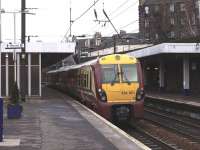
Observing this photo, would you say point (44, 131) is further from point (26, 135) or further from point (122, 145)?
point (122, 145)

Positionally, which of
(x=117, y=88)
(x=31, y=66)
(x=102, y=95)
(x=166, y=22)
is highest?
(x=166, y=22)

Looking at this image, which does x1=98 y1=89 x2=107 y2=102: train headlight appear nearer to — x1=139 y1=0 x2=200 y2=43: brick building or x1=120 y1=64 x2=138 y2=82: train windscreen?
x1=120 y1=64 x2=138 y2=82: train windscreen

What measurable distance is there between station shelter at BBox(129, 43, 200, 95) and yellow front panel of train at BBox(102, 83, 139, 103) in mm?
15954

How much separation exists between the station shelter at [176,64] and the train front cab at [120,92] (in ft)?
50.6

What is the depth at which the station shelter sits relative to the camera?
131 feet

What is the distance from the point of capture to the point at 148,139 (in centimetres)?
2003

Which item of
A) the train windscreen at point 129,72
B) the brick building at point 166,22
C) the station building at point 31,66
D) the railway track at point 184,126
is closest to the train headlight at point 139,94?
the train windscreen at point 129,72

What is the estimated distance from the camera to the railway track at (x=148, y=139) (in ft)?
57.5

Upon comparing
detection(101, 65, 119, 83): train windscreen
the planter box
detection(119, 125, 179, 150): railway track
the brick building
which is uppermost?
the brick building

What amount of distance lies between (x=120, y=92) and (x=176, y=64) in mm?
27263

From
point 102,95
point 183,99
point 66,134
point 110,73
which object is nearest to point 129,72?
point 110,73

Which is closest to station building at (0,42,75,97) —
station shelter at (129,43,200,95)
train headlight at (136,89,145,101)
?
station shelter at (129,43,200,95)

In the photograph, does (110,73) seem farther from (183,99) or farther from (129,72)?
(183,99)

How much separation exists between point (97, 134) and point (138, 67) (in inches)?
334
